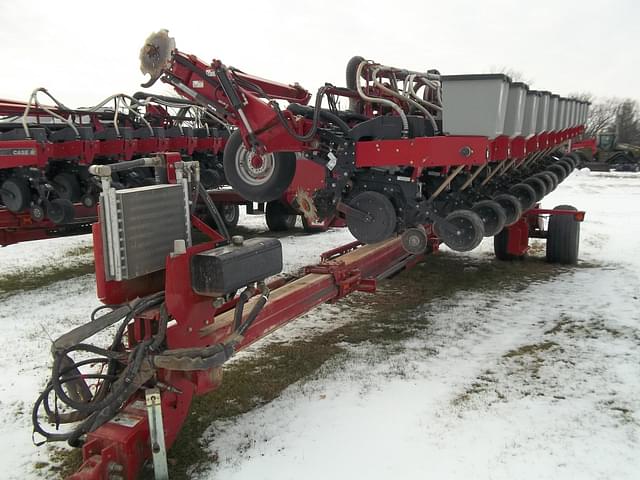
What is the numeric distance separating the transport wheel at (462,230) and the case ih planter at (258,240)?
0.04 ft

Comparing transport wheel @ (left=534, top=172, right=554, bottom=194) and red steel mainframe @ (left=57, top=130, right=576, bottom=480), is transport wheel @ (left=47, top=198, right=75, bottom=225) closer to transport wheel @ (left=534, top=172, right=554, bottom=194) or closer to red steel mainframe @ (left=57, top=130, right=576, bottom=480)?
red steel mainframe @ (left=57, top=130, right=576, bottom=480)

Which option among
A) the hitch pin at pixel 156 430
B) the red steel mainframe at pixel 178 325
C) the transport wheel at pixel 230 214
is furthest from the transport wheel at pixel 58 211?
the hitch pin at pixel 156 430

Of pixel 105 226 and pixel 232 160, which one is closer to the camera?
pixel 105 226

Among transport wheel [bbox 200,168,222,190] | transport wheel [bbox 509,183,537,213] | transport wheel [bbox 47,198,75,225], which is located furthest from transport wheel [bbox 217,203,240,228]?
transport wheel [bbox 509,183,537,213]

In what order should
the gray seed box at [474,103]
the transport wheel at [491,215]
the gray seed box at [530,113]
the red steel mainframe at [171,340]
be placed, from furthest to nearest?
1. the gray seed box at [530,113]
2. the transport wheel at [491,215]
3. the gray seed box at [474,103]
4. the red steel mainframe at [171,340]

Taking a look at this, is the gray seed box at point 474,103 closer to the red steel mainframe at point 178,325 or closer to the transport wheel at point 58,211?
the red steel mainframe at point 178,325

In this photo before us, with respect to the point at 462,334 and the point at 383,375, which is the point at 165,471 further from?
the point at 462,334

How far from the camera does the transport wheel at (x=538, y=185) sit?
6.21 metres

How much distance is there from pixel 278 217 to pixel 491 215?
5.51m

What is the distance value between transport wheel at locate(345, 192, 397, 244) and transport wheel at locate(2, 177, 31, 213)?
13.8 feet

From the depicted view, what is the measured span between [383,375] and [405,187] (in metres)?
1.50

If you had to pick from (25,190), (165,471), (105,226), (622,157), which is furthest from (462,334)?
(622,157)

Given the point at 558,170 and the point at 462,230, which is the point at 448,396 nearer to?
the point at 462,230

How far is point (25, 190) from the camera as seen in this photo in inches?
259
